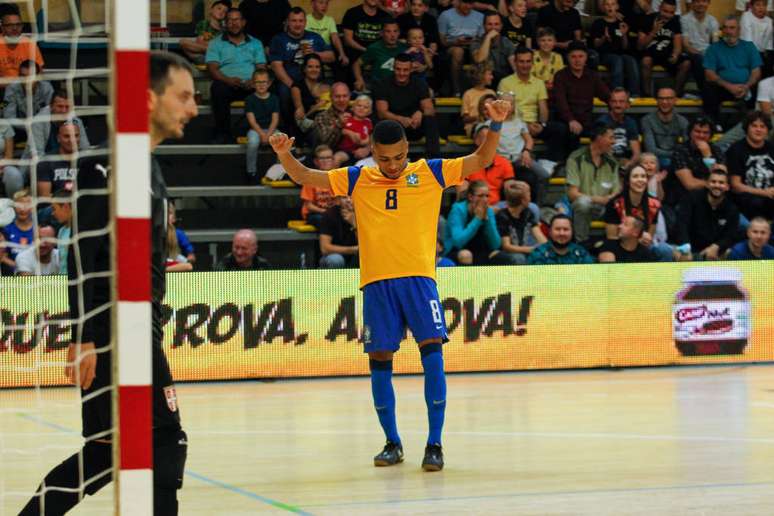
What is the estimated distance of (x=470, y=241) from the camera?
13.4 meters

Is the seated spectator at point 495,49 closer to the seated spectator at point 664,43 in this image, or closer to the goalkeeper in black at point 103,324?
the seated spectator at point 664,43

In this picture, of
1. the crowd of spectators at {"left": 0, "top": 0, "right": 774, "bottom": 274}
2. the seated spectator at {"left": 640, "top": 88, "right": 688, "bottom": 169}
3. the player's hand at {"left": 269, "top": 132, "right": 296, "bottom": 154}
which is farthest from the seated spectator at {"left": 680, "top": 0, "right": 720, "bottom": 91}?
the player's hand at {"left": 269, "top": 132, "right": 296, "bottom": 154}

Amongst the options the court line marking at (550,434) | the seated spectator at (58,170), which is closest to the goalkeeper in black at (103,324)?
the court line marking at (550,434)

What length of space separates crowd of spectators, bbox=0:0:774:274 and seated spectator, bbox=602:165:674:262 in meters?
0.02

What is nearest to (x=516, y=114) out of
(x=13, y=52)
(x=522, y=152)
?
(x=522, y=152)

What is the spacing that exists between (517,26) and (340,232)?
503 centimetres

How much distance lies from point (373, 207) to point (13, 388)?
4958 mm

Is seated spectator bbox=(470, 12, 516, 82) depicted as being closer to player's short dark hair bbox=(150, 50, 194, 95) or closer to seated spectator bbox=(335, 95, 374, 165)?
seated spectator bbox=(335, 95, 374, 165)

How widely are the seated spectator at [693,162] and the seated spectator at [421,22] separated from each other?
10.6ft

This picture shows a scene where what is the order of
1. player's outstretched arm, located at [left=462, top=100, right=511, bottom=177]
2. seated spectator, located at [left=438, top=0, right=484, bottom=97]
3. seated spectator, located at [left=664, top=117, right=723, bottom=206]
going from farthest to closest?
seated spectator, located at [left=438, top=0, right=484, bottom=97] < seated spectator, located at [left=664, top=117, right=723, bottom=206] < player's outstretched arm, located at [left=462, top=100, right=511, bottom=177]

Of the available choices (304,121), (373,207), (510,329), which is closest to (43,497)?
(373,207)

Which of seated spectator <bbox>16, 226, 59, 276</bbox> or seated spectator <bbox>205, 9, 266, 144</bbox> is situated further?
seated spectator <bbox>205, 9, 266, 144</bbox>

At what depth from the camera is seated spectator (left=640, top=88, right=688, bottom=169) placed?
1602cm

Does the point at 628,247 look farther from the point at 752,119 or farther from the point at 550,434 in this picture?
the point at 550,434
